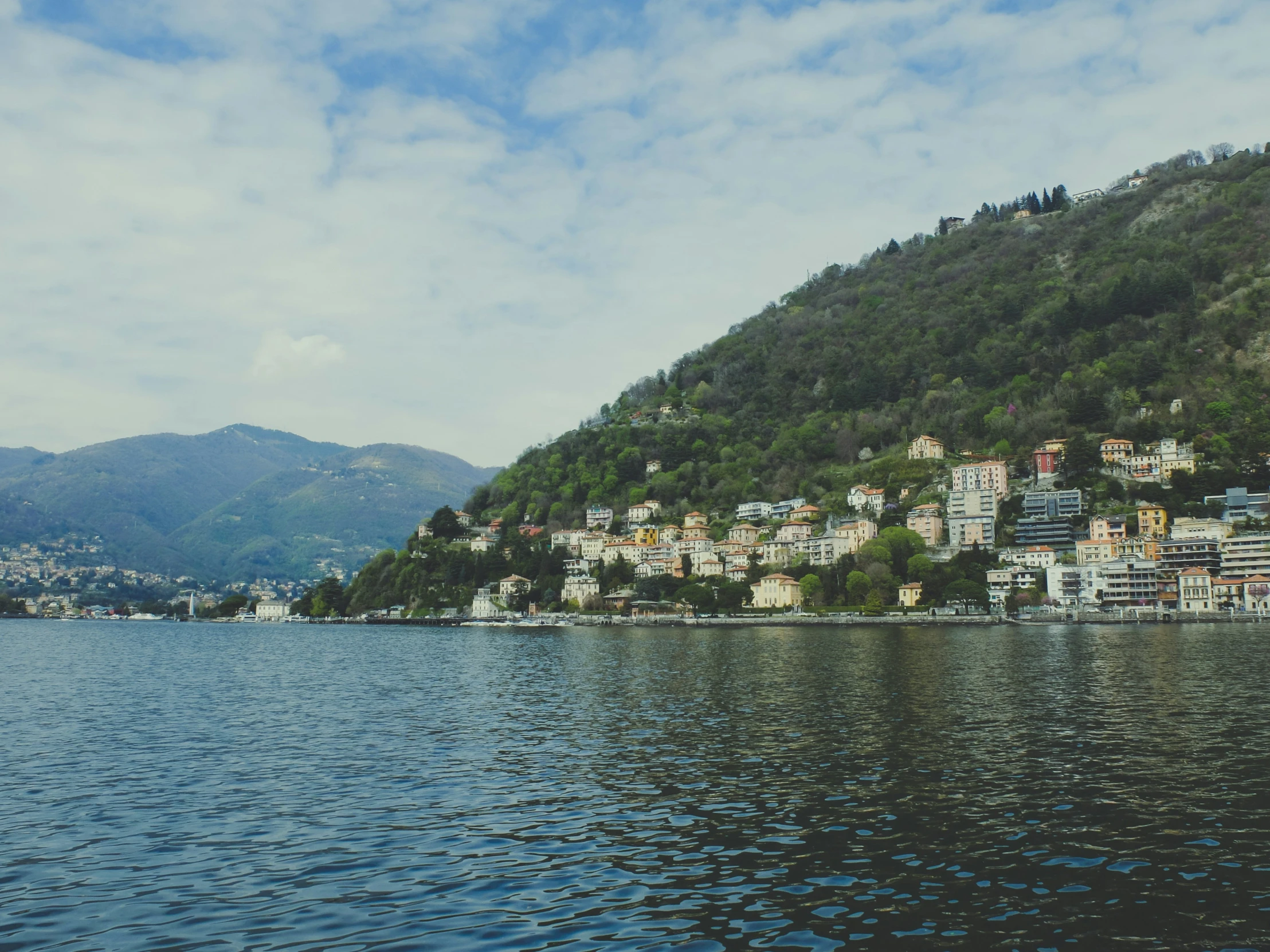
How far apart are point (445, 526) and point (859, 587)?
9073cm

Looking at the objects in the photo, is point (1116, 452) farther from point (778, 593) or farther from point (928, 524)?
point (778, 593)

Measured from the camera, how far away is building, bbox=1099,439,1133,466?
128m

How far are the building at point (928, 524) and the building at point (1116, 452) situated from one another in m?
25.0

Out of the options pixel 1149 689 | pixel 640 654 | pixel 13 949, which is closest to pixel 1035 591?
pixel 640 654

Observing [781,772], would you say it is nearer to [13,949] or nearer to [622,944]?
[622,944]

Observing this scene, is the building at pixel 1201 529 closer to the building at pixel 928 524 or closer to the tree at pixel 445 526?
the building at pixel 928 524

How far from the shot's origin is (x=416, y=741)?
86.9 feet

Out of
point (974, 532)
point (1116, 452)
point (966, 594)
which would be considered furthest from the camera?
point (1116, 452)

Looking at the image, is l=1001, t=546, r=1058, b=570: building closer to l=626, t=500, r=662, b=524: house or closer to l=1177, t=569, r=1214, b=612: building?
l=1177, t=569, r=1214, b=612: building

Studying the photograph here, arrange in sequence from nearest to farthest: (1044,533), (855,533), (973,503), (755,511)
Answer: (1044,533) < (855,533) < (973,503) < (755,511)

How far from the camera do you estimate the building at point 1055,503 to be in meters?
121

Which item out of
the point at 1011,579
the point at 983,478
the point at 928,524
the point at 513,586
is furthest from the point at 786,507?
the point at 1011,579

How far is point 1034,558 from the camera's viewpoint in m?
114

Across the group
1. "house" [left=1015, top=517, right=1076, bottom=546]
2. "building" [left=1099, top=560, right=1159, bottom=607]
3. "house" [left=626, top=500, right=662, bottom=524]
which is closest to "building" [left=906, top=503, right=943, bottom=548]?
"house" [left=1015, top=517, right=1076, bottom=546]
